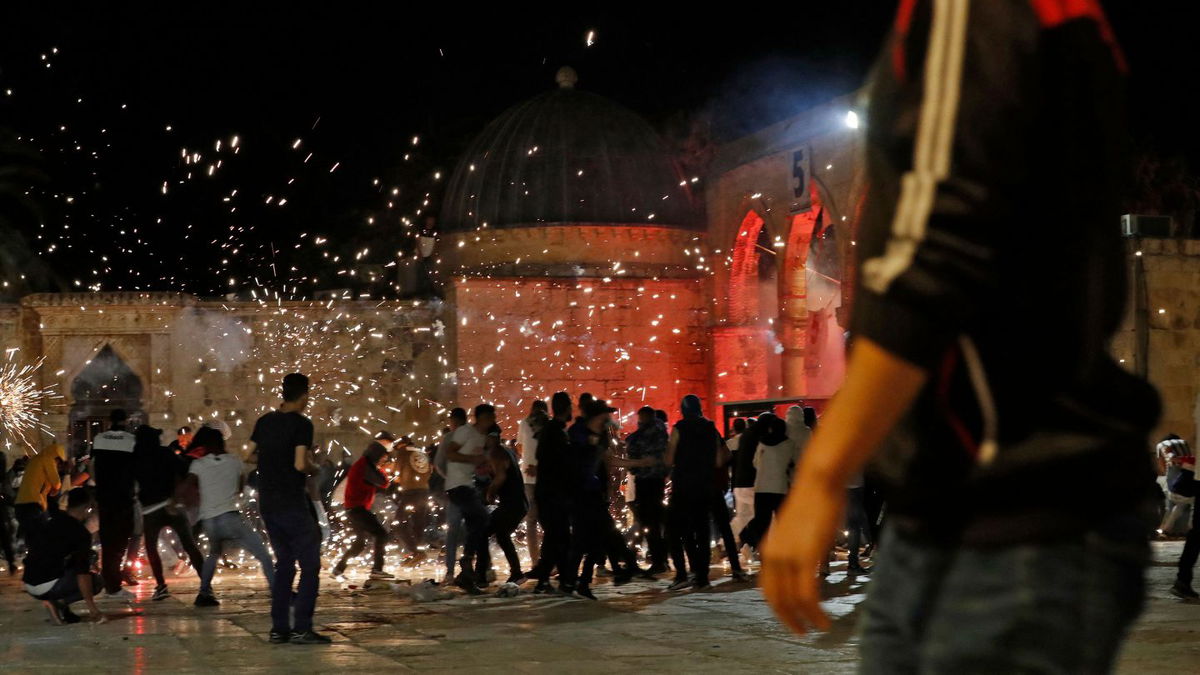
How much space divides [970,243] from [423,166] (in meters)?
36.3

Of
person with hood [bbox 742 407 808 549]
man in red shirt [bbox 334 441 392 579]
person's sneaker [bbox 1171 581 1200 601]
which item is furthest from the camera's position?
man in red shirt [bbox 334 441 392 579]

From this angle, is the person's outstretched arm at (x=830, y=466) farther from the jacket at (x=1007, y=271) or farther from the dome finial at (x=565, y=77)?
the dome finial at (x=565, y=77)

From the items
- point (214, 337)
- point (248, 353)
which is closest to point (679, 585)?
point (248, 353)

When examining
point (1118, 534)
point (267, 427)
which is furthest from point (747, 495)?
point (1118, 534)

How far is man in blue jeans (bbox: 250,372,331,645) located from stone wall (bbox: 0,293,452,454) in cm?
1782

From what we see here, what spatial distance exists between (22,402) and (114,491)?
572 inches

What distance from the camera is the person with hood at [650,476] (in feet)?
45.7

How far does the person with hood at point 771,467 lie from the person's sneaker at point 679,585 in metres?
0.92

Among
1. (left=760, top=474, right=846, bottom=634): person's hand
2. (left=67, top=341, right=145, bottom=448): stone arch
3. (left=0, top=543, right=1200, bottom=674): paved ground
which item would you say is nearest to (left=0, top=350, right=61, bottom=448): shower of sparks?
(left=67, top=341, right=145, bottom=448): stone arch

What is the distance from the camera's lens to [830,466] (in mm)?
1996

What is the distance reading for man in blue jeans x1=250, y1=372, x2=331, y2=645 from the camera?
29.9 feet

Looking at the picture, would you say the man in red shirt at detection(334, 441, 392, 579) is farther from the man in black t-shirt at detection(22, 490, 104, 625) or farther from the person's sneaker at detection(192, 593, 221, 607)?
the man in black t-shirt at detection(22, 490, 104, 625)

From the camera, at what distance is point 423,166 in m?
37.7

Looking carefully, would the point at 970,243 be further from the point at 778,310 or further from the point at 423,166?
the point at 423,166
